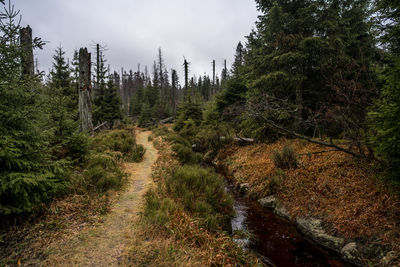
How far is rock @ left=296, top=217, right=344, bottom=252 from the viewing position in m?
4.25

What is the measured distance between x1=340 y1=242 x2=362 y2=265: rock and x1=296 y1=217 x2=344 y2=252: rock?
161 millimetres

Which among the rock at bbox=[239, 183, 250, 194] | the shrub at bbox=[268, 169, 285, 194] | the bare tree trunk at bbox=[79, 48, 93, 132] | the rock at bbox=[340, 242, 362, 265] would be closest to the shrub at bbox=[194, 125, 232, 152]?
the rock at bbox=[239, 183, 250, 194]

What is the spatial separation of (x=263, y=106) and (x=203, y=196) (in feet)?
14.1

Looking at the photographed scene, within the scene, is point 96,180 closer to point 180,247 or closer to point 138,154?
point 180,247

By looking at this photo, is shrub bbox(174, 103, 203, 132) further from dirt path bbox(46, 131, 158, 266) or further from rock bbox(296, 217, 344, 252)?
rock bbox(296, 217, 344, 252)

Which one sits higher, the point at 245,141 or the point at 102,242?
the point at 245,141

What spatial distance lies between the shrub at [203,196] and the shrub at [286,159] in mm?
3158

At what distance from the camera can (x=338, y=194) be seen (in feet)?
17.2

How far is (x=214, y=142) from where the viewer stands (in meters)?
13.1

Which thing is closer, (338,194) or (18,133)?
(18,133)

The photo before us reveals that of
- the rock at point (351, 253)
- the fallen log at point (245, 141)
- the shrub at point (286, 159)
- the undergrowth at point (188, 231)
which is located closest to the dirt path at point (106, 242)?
the undergrowth at point (188, 231)

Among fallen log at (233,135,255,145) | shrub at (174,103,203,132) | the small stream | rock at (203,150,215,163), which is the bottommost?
the small stream

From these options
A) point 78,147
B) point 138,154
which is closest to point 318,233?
point 78,147

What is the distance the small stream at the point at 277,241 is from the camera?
13.2ft
